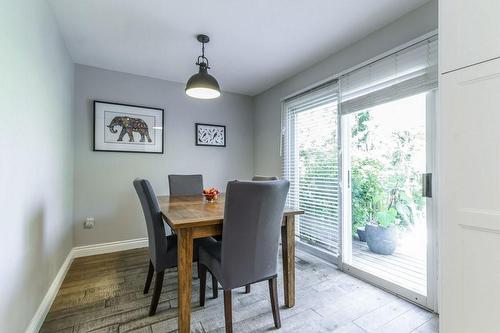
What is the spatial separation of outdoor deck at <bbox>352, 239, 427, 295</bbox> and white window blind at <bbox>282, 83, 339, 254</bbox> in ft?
1.07

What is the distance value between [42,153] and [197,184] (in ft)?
5.08

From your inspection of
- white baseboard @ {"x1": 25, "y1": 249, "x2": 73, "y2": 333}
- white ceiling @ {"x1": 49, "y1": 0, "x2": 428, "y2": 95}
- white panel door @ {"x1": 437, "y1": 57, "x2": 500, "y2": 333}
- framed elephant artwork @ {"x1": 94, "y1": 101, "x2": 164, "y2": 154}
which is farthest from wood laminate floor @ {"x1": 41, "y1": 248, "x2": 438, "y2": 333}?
white ceiling @ {"x1": 49, "y1": 0, "x2": 428, "y2": 95}

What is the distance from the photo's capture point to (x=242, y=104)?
3992 millimetres

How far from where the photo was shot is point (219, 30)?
2168mm

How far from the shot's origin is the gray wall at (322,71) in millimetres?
1852

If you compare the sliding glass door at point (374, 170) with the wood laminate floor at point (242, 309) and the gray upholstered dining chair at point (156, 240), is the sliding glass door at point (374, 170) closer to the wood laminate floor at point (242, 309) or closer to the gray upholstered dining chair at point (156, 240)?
the wood laminate floor at point (242, 309)

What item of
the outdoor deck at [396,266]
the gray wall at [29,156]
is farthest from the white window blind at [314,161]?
the gray wall at [29,156]

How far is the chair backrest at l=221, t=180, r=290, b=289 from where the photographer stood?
1.37m

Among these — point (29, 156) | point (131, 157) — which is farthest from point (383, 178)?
point (131, 157)

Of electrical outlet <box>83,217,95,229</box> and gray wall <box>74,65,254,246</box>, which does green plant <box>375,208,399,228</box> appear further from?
electrical outlet <box>83,217,95,229</box>

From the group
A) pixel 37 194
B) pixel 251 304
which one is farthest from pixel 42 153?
pixel 251 304

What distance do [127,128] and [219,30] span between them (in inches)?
70.4

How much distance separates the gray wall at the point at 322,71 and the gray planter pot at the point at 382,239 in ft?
4.63

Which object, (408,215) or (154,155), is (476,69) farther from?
(154,155)
